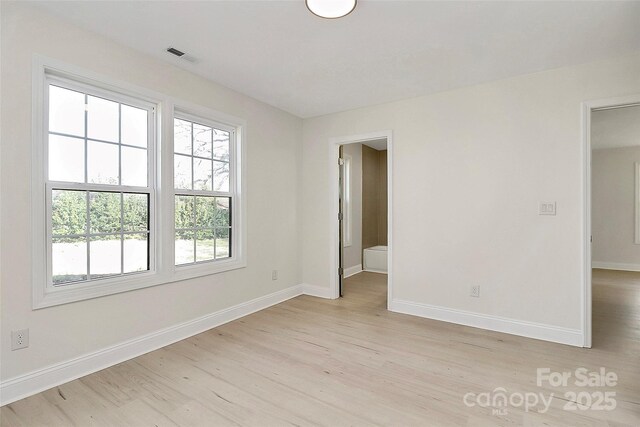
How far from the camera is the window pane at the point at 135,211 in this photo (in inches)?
104

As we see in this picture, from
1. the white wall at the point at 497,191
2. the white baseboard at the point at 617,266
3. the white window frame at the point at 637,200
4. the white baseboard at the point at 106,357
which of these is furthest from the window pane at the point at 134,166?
the white window frame at the point at 637,200

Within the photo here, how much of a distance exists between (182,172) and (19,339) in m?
1.73

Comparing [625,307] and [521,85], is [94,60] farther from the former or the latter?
[625,307]

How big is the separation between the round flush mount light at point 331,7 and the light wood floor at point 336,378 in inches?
99.0

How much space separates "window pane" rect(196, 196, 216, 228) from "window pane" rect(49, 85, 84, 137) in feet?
3.84

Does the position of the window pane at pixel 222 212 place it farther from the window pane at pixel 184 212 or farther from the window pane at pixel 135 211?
the window pane at pixel 135 211

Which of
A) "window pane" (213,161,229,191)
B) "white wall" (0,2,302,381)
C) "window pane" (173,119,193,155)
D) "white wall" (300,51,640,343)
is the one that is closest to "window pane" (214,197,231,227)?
"window pane" (213,161,229,191)

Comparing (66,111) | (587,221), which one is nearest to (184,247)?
(66,111)

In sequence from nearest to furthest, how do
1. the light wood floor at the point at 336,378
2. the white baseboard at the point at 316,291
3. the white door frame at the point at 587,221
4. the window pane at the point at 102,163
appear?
the light wood floor at the point at 336,378 → the window pane at the point at 102,163 → the white door frame at the point at 587,221 → the white baseboard at the point at 316,291

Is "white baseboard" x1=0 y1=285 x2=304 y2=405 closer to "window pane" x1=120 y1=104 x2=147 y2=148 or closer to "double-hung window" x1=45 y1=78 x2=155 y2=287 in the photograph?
"double-hung window" x1=45 y1=78 x2=155 y2=287

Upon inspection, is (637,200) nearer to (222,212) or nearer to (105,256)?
(222,212)

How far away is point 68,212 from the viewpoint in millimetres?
2295

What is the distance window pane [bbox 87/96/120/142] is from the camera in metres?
2.44

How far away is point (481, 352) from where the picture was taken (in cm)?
268
